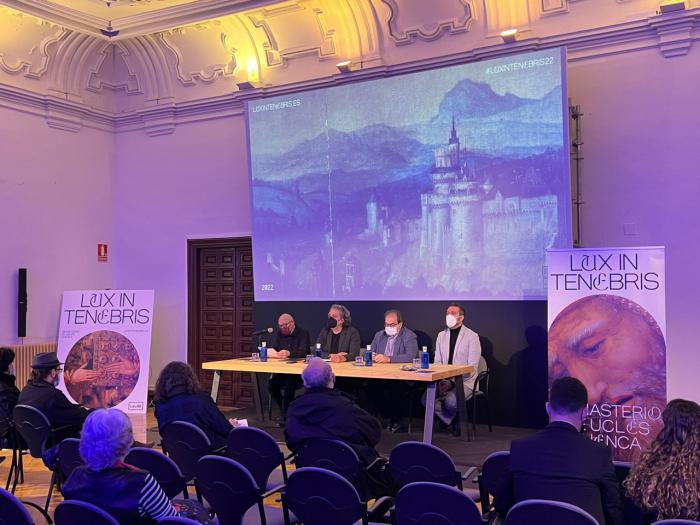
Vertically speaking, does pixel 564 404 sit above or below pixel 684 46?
below

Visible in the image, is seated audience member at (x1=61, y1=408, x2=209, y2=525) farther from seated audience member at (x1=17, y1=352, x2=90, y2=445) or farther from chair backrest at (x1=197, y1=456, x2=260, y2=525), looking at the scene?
seated audience member at (x1=17, y1=352, x2=90, y2=445)

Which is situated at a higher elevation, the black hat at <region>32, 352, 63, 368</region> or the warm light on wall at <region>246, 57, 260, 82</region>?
the warm light on wall at <region>246, 57, 260, 82</region>

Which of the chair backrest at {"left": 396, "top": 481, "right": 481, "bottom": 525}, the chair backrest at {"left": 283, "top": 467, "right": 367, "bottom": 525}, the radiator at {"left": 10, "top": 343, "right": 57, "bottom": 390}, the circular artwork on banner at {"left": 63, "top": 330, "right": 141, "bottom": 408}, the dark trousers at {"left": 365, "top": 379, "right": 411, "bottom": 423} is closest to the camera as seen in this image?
the chair backrest at {"left": 396, "top": 481, "right": 481, "bottom": 525}

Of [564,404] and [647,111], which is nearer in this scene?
[564,404]

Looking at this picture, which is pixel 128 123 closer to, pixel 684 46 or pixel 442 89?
pixel 442 89

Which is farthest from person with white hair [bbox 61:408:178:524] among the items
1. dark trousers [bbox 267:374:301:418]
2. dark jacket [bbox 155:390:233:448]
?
dark trousers [bbox 267:374:301:418]

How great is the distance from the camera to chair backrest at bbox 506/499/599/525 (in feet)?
8.20

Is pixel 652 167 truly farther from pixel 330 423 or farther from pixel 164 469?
pixel 164 469

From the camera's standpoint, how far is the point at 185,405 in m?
4.63

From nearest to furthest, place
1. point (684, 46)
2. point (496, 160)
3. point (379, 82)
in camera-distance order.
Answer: point (684, 46)
point (496, 160)
point (379, 82)

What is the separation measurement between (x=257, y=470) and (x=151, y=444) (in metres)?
3.06

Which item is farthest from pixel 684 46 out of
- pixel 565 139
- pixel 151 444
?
pixel 151 444

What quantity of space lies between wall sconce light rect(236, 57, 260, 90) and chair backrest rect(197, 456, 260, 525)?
6.27m

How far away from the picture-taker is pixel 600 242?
711 cm
